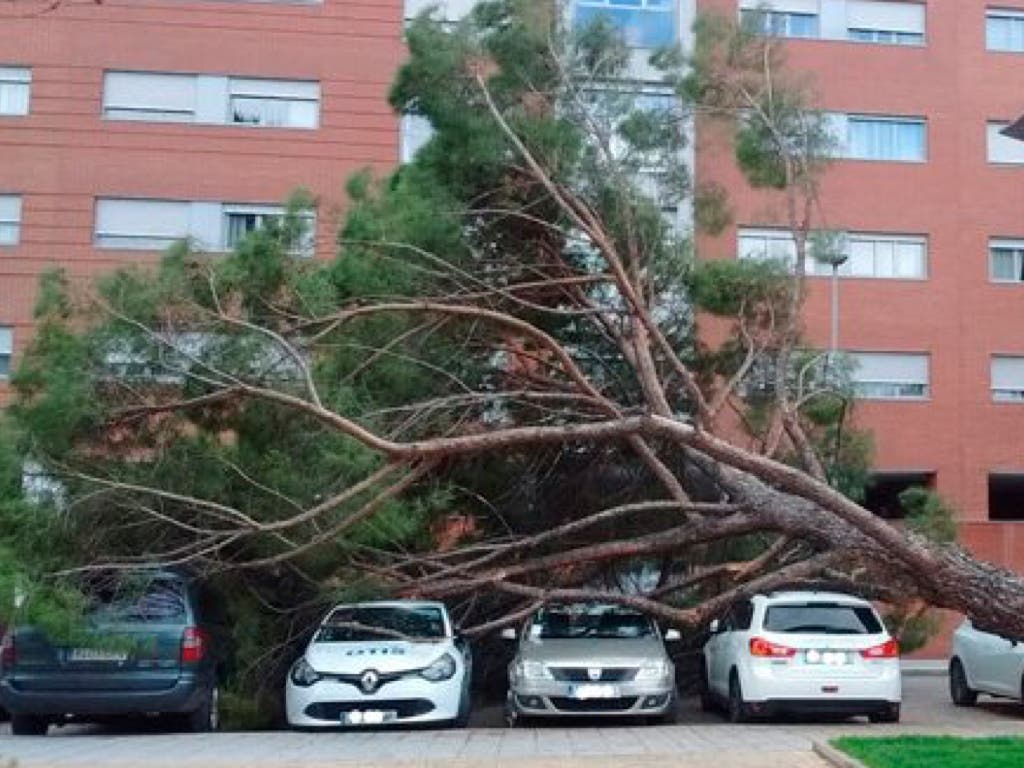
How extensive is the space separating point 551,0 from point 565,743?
9.76 meters

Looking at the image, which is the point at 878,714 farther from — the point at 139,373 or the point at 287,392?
the point at 139,373

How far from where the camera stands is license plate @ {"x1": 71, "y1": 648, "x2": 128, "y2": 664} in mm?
14633

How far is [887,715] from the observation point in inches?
633

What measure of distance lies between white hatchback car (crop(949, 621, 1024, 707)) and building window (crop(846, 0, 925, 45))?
20.8 metres

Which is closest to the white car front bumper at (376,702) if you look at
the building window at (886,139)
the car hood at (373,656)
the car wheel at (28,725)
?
the car hood at (373,656)

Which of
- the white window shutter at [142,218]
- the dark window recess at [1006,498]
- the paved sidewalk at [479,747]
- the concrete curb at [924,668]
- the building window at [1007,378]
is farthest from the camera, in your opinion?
the dark window recess at [1006,498]

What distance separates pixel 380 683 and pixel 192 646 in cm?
204

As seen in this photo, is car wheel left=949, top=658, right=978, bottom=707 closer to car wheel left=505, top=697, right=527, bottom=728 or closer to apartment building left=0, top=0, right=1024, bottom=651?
car wheel left=505, top=697, right=527, bottom=728

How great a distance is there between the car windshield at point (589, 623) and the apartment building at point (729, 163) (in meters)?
15.5

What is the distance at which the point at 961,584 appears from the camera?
1386cm

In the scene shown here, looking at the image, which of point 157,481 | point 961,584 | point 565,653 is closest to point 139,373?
point 157,481

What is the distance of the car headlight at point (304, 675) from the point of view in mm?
14992

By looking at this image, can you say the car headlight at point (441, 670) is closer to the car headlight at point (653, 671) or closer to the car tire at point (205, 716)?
the car headlight at point (653, 671)

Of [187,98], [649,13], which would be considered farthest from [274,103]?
[649,13]
